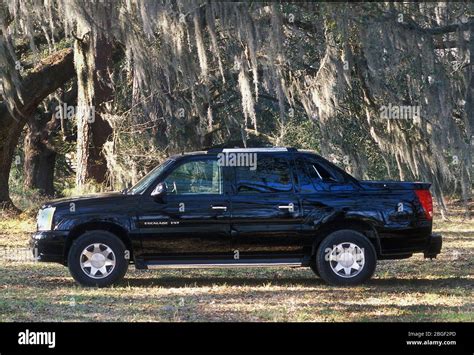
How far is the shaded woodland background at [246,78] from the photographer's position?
15.1m

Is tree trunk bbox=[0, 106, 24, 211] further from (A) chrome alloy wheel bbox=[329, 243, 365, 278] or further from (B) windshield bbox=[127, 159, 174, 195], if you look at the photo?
(A) chrome alloy wheel bbox=[329, 243, 365, 278]

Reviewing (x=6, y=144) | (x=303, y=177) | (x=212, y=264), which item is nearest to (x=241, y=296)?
(x=212, y=264)

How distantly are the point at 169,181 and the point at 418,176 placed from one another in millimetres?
8569

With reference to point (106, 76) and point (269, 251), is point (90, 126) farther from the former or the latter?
point (269, 251)

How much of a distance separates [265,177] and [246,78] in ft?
20.5

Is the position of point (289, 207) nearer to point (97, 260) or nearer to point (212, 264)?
point (212, 264)

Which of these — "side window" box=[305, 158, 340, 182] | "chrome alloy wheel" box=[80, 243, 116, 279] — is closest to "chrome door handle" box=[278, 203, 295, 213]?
"side window" box=[305, 158, 340, 182]

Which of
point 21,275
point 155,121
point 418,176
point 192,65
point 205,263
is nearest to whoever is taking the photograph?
point 205,263

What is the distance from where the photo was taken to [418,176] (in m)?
18.4
